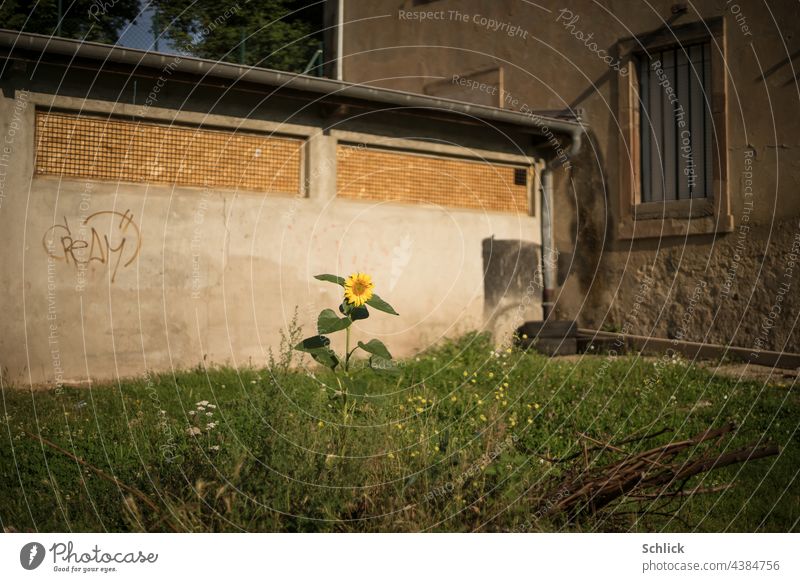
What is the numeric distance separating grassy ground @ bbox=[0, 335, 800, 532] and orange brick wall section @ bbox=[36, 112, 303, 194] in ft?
8.53

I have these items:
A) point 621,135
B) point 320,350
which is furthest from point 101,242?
point 621,135

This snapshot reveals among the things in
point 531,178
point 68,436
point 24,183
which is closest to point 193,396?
point 68,436

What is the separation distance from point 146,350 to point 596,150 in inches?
279

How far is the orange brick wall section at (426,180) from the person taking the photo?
403 inches

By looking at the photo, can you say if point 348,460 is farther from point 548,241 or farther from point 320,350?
Answer: point 548,241

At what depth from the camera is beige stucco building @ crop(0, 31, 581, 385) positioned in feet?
26.4

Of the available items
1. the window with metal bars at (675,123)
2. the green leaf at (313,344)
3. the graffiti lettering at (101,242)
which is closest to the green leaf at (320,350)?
the green leaf at (313,344)

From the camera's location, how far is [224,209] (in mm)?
9203

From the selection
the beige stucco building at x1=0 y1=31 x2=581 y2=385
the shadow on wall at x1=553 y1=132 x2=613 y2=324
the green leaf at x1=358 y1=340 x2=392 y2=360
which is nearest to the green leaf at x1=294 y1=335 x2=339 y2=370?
the green leaf at x1=358 y1=340 x2=392 y2=360

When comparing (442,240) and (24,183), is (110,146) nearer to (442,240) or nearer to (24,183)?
(24,183)

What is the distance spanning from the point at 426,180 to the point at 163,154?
3.75 meters

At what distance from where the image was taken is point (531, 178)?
39.1ft

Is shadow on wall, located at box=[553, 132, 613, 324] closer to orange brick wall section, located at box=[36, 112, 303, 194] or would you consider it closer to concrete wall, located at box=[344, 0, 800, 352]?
concrete wall, located at box=[344, 0, 800, 352]
